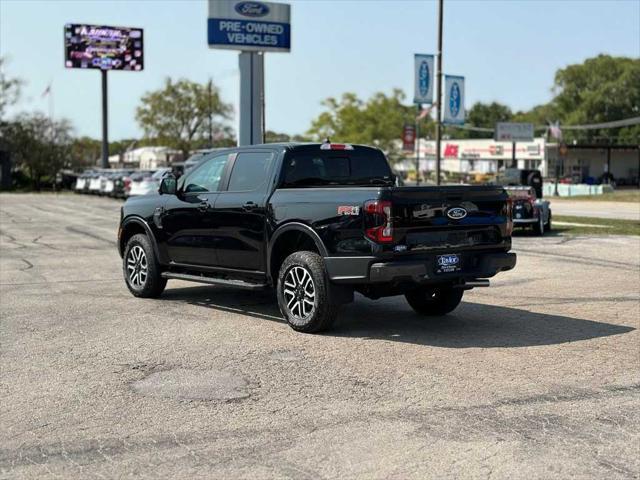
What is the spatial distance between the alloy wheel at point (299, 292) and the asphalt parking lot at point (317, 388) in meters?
0.25

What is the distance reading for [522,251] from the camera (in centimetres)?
1683

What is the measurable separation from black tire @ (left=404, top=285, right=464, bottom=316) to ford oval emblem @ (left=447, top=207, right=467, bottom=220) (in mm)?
1152

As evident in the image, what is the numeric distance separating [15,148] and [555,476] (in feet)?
235

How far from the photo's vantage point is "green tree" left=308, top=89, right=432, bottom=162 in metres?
85.2

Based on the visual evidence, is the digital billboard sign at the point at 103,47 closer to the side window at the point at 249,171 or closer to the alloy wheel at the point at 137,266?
the alloy wheel at the point at 137,266

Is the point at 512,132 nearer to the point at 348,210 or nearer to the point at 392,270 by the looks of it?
the point at 348,210

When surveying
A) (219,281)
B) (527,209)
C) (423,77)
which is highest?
(423,77)

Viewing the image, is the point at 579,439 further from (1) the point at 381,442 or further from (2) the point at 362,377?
(2) the point at 362,377

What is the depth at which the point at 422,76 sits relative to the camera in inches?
1093

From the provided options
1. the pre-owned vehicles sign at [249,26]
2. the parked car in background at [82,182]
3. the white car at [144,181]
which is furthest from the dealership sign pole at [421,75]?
the parked car in background at [82,182]

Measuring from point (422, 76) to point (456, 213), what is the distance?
2064 cm

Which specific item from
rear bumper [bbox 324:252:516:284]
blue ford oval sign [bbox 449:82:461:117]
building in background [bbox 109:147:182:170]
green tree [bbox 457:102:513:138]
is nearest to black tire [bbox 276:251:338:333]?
rear bumper [bbox 324:252:516:284]

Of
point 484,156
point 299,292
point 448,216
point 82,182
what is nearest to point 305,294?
point 299,292

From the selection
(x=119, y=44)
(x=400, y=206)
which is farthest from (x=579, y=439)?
(x=119, y=44)
